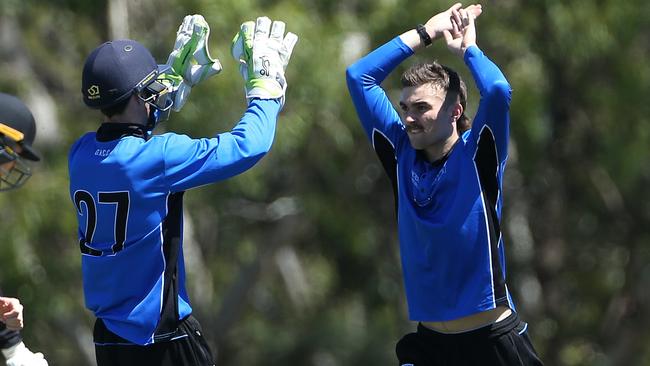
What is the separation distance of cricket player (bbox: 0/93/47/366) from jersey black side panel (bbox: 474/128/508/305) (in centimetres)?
212

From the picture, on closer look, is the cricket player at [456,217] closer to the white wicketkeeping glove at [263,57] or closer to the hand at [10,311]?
the white wicketkeeping glove at [263,57]

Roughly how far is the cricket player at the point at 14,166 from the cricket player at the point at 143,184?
1.29 ft

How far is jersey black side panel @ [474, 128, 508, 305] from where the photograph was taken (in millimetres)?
5426

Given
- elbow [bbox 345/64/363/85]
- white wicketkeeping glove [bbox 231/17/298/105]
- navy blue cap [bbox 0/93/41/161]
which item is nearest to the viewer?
white wicketkeeping glove [bbox 231/17/298/105]

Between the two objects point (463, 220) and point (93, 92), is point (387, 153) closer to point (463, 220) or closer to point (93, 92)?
point (463, 220)

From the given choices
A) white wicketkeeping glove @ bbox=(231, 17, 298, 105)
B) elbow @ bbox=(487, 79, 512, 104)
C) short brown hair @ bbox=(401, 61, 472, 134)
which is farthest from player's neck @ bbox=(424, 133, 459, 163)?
white wicketkeeping glove @ bbox=(231, 17, 298, 105)

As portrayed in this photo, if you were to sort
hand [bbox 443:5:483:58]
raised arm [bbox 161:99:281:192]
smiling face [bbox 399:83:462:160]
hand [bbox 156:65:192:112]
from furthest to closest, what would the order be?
1. hand [bbox 443:5:483:58]
2. smiling face [bbox 399:83:462:160]
3. hand [bbox 156:65:192:112]
4. raised arm [bbox 161:99:281:192]

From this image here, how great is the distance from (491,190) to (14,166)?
2431 millimetres

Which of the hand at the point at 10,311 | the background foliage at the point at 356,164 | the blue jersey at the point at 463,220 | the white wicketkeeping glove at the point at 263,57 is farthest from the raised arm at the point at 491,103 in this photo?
the background foliage at the point at 356,164

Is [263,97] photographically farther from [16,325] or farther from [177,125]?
[177,125]

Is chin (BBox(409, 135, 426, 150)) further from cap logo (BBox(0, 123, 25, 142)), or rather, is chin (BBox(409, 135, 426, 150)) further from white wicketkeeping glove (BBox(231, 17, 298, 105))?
cap logo (BBox(0, 123, 25, 142))

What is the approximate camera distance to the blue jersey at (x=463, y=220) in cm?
540

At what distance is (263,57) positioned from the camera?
5371mm

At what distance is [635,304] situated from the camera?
17453 mm
